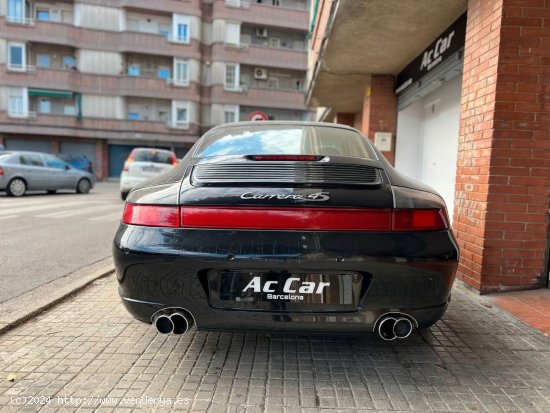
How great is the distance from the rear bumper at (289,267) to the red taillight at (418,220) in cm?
5

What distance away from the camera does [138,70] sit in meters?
31.8

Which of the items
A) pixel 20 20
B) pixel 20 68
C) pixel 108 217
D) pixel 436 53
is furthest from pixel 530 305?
pixel 20 20

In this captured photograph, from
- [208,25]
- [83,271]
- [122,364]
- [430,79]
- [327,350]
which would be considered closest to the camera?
[122,364]

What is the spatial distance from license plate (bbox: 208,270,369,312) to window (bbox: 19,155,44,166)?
46.9ft

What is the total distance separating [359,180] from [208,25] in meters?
34.7

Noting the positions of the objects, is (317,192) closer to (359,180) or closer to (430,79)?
(359,180)

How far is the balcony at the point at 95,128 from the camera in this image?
29688 mm

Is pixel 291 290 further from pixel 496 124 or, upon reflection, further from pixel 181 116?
pixel 181 116

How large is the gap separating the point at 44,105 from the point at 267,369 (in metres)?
33.5

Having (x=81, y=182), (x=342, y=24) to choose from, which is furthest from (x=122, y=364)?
(x=81, y=182)

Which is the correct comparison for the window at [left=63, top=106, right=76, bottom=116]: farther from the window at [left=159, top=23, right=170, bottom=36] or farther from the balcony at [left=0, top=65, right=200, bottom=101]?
the window at [left=159, top=23, right=170, bottom=36]

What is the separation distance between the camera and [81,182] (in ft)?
54.1

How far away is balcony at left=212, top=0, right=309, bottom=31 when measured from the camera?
1272 inches

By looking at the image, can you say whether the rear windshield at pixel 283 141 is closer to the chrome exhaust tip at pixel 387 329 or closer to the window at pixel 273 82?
the chrome exhaust tip at pixel 387 329
